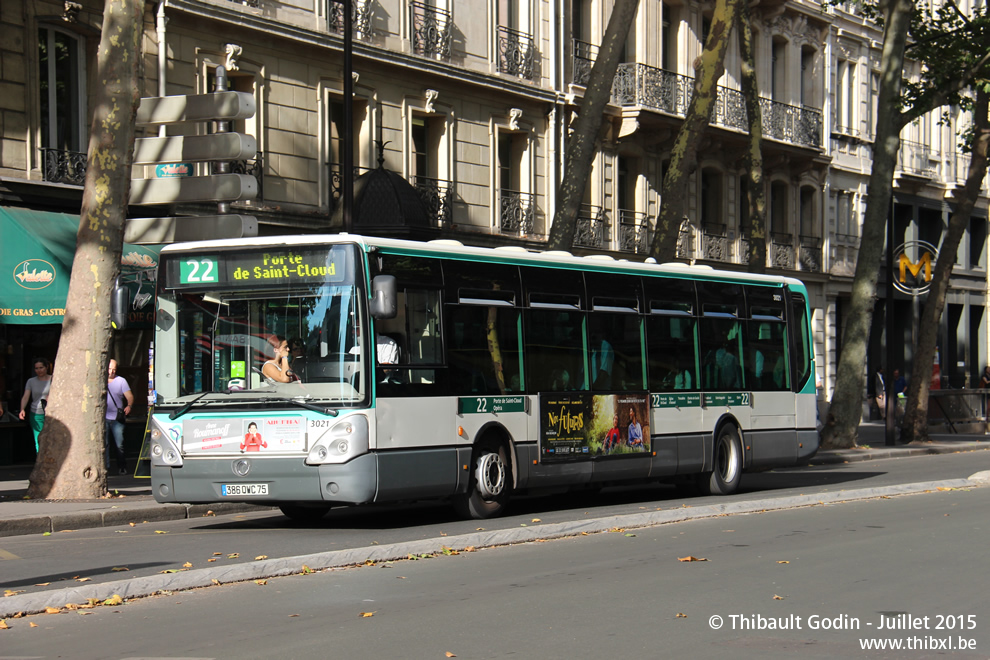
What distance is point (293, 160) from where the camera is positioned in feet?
81.8

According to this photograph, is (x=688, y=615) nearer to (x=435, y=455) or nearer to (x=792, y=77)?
(x=435, y=455)

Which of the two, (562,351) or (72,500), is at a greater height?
(562,351)

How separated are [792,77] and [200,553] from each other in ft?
115

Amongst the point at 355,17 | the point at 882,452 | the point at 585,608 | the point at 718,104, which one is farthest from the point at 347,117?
the point at 718,104

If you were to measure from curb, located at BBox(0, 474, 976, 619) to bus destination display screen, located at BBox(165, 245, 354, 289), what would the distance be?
2827 millimetres

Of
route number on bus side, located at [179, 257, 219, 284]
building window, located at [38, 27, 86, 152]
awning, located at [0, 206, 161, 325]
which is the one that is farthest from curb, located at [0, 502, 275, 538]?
building window, located at [38, 27, 86, 152]

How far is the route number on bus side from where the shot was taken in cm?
1270

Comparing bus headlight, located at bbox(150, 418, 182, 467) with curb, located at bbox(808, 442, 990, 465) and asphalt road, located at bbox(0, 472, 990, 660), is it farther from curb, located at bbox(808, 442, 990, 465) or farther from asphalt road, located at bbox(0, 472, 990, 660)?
curb, located at bbox(808, 442, 990, 465)

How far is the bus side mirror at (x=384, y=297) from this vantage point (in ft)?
38.7

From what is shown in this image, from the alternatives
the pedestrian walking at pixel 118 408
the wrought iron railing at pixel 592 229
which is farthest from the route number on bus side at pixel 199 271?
the wrought iron railing at pixel 592 229

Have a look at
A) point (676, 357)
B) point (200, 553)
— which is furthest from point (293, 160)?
point (200, 553)

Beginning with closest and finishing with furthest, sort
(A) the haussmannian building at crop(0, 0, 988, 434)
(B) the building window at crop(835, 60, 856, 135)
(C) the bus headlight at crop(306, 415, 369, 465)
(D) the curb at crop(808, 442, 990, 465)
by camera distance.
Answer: (C) the bus headlight at crop(306, 415, 369, 465) → (A) the haussmannian building at crop(0, 0, 988, 434) → (D) the curb at crop(808, 442, 990, 465) → (B) the building window at crop(835, 60, 856, 135)

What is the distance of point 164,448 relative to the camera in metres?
12.7

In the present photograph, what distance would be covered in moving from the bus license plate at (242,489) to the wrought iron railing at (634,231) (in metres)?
23.3
